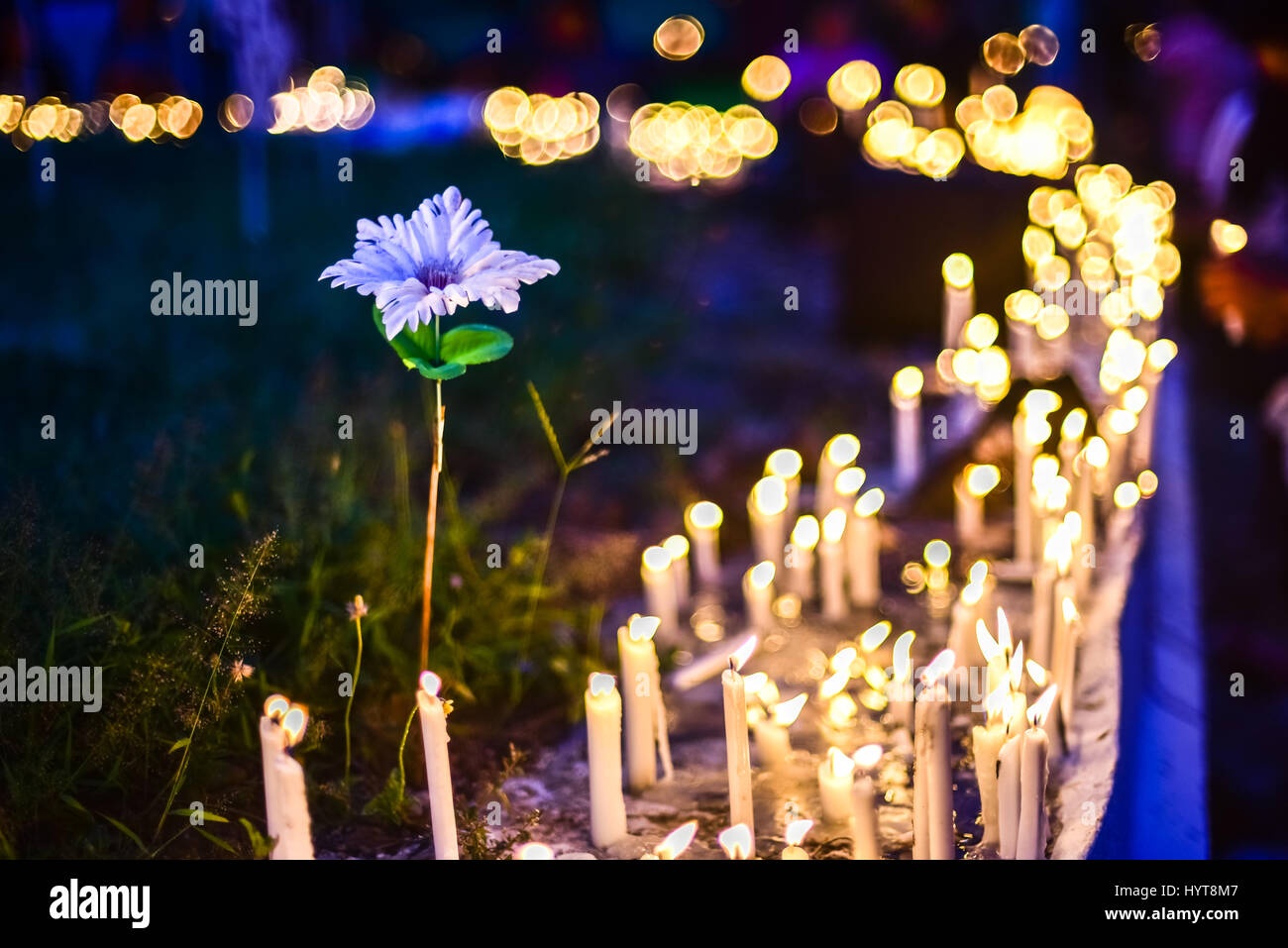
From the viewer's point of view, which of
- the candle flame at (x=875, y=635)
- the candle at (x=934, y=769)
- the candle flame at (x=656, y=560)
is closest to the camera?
the candle at (x=934, y=769)

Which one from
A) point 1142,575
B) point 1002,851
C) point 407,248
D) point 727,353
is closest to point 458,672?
point 407,248

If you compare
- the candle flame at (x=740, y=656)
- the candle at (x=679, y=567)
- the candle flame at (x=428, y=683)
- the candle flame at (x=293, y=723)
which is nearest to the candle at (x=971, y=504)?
the candle at (x=679, y=567)

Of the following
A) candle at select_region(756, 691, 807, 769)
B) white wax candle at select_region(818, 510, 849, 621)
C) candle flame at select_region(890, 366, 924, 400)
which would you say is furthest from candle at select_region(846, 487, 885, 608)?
candle at select_region(756, 691, 807, 769)

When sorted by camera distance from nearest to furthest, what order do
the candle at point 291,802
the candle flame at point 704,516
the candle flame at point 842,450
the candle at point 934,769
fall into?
the candle at point 291,802 < the candle at point 934,769 < the candle flame at point 842,450 < the candle flame at point 704,516

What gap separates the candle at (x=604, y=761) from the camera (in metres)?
2.18

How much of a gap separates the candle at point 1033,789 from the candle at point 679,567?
4.59ft

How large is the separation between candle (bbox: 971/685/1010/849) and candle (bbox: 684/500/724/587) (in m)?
1.47

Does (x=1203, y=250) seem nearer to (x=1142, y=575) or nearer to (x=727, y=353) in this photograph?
(x=727, y=353)

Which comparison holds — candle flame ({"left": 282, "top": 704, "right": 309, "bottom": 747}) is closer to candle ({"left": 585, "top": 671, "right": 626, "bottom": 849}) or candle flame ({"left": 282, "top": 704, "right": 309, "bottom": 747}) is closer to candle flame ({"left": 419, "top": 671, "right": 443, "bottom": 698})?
candle flame ({"left": 419, "top": 671, "right": 443, "bottom": 698})

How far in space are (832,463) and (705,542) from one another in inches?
17.9

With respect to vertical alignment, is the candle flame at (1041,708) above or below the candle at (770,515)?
below

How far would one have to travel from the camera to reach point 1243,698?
3.85 meters

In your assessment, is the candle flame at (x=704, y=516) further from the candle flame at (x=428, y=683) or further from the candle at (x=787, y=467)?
the candle flame at (x=428, y=683)
